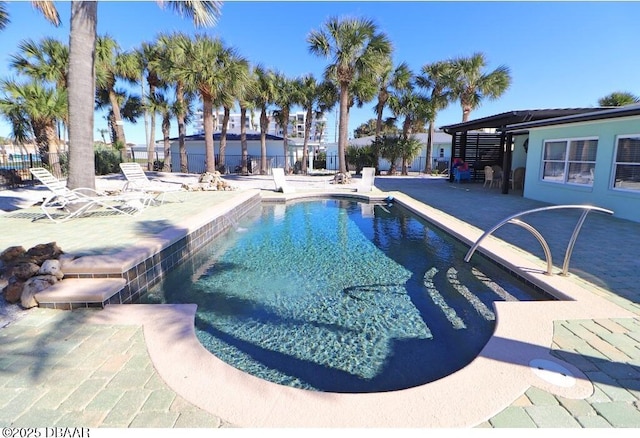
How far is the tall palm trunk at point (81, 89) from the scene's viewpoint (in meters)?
7.64

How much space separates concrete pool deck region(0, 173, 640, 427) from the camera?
6.85 feet

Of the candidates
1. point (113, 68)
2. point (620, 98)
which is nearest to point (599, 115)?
point (620, 98)

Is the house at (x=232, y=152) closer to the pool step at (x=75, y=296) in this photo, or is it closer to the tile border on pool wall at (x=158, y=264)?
the tile border on pool wall at (x=158, y=264)

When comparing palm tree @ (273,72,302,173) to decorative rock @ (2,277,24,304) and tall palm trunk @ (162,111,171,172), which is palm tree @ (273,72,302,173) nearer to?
tall palm trunk @ (162,111,171,172)

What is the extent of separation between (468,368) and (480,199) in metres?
11.3

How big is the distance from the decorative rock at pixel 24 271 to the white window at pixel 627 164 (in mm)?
12073

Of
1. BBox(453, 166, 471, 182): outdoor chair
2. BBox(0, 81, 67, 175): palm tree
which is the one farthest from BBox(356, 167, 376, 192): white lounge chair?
BBox(0, 81, 67, 175): palm tree

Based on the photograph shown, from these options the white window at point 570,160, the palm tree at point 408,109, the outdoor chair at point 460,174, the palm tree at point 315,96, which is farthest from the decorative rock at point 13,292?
the palm tree at point 408,109

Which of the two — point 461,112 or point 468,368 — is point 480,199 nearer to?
point 468,368

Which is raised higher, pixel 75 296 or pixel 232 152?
pixel 232 152

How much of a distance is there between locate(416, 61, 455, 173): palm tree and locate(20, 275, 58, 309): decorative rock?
23865 millimetres

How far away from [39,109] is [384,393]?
19.6 meters

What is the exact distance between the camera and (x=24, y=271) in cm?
391

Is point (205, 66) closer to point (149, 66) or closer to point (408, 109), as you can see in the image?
point (149, 66)
